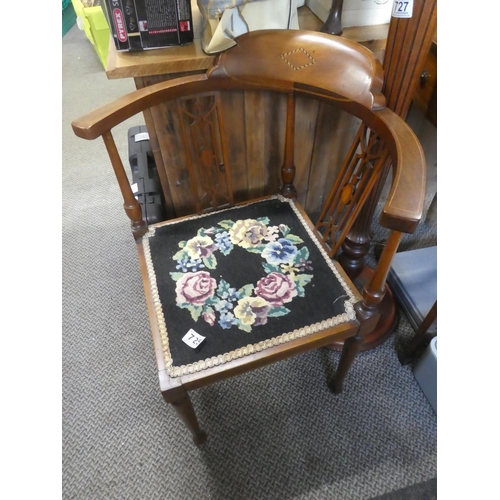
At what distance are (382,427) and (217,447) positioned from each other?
1.56ft

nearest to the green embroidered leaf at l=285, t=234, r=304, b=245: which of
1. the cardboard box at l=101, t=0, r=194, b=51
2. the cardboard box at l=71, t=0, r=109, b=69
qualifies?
the cardboard box at l=101, t=0, r=194, b=51

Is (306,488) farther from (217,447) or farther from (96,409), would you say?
(96,409)

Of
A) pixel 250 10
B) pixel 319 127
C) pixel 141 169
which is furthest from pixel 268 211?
pixel 141 169

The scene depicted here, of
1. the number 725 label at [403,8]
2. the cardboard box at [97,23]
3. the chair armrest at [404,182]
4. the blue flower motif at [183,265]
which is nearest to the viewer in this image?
the chair armrest at [404,182]

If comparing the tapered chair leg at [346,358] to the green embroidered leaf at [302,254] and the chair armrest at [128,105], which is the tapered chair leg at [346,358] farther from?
the chair armrest at [128,105]

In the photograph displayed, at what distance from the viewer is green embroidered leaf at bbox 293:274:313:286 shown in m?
0.83

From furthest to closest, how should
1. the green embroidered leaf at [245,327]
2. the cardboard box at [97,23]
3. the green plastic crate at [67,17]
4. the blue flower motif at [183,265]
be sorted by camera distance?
the green plastic crate at [67,17], the cardboard box at [97,23], the blue flower motif at [183,265], the green embroidered leaf at [245,327]

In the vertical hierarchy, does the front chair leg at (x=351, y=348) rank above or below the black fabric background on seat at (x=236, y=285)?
below

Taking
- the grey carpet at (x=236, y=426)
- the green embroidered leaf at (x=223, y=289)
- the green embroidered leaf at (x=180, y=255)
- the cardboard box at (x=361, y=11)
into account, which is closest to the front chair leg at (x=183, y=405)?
the grey carpet at (x=236, y=426)

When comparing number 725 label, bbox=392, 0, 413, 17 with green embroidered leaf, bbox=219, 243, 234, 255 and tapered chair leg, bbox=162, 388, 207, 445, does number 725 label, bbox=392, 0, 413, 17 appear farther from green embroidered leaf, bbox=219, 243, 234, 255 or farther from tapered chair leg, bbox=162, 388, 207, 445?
tapered chair leg, bbox=162, 388, 207, 445

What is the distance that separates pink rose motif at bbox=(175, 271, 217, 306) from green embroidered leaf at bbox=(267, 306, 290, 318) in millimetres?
144

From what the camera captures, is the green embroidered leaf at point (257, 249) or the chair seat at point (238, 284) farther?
the green embroidered leaf at point (257, 249)

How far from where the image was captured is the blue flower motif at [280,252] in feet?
Result: 2.88

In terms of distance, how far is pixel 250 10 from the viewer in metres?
0.85
